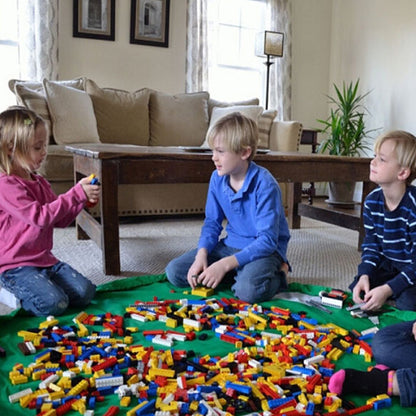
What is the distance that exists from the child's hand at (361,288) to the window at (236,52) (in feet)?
13.8

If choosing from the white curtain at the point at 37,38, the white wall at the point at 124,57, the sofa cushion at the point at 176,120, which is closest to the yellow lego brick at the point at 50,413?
the sofa cushion at the point at 176,120

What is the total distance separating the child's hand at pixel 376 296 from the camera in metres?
1.63

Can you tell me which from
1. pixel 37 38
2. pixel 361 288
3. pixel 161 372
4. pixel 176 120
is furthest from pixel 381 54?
pixel 161 372

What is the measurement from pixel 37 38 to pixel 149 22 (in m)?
1.24

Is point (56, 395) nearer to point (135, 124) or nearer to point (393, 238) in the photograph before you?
point (393, 238)

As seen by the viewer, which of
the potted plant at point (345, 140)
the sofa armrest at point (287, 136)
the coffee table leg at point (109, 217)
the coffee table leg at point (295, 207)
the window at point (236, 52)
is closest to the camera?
the coffee table leg at point (109, 217)

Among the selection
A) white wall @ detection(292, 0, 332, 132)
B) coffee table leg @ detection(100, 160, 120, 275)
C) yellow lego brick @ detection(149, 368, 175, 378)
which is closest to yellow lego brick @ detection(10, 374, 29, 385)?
yellow lego brick @ detection(149, 368, 175, 378)

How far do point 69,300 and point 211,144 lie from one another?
0.85m

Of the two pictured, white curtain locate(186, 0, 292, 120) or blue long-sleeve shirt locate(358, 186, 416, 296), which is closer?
blue long-sleeve shirt locate(358, 186, 416, 296)

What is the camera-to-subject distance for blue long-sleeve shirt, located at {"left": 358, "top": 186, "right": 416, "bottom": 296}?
5.64 feet

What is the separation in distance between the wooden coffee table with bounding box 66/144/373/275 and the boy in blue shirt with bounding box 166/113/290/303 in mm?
285

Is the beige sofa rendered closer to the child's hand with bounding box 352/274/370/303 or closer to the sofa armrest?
the sofa armrest

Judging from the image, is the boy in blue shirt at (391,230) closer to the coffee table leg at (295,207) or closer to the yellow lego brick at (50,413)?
the yellow lego brick at (50,413)

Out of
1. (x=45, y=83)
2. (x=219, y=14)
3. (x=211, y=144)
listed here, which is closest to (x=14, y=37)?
(x=45, y=83)
